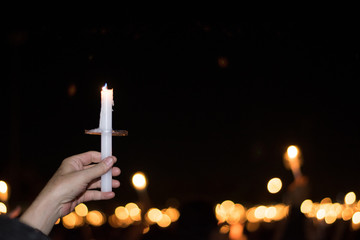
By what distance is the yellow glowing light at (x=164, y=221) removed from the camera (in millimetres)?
2629

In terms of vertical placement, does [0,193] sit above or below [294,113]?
below

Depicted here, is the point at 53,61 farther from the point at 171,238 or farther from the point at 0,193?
the point at 171,238

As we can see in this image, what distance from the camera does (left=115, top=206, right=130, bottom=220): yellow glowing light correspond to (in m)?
2.74

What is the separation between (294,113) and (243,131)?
0.38m

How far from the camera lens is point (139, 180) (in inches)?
106

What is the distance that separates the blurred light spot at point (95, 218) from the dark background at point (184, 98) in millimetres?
220

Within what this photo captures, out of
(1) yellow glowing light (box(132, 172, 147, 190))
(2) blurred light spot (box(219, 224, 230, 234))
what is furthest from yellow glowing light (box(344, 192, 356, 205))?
(1) yellow glowing light (box(132, 172, 147, 190))

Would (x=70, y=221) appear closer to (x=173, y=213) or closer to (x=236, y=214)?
(x=173, y=213)

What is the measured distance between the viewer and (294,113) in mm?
2650

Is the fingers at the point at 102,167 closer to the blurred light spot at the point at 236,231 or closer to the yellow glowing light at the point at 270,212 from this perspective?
the blurred light spot at the point at 236,231

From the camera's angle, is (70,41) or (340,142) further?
(340,142)

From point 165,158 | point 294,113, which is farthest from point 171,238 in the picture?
point 294,113

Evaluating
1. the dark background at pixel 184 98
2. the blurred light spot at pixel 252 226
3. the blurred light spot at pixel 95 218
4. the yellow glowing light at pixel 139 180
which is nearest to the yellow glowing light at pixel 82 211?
the blurred light spot at pixel 95 218

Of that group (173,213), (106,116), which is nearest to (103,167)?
(106,116)
